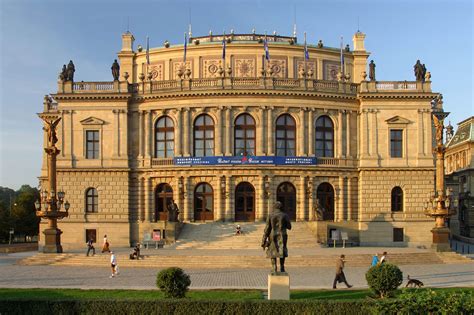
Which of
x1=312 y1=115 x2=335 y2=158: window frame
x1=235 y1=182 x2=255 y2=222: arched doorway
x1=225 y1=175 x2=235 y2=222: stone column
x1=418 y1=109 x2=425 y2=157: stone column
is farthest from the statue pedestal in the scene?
x1=418 y1=109 x2=425 y2=157: stone column

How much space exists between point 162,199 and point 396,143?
24.9 m

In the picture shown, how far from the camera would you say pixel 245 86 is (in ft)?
195

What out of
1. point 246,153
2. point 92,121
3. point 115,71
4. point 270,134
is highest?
point 115,71

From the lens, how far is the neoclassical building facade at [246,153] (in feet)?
194

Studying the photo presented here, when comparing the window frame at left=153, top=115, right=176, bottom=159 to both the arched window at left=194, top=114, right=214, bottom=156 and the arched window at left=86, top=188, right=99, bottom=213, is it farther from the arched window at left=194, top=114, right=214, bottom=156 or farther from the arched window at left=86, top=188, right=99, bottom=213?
the arched window at left=86, top=188, right=99, bottom=213

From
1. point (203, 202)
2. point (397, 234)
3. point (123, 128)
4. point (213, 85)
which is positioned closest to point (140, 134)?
point (123, 128)

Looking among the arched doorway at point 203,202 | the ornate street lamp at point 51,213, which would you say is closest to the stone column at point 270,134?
the arched doorway at point 203,202

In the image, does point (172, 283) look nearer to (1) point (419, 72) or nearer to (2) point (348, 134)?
(2) point (348, 134)

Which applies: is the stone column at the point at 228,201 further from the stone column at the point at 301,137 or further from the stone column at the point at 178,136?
the stone column at the point at 301,137

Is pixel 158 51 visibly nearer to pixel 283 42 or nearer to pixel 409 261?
pixel 283 42

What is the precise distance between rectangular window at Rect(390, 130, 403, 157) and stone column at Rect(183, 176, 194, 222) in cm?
2101

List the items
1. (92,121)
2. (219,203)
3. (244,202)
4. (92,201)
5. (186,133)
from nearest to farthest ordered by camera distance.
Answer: (219,203)
(244,202)
(186,133)
(92,201)
(92,121)

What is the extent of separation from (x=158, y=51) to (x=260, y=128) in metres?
17.6

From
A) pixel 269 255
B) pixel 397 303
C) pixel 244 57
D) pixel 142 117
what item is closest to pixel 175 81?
pixel 142 117
